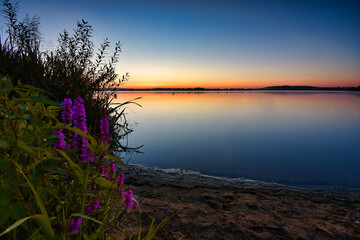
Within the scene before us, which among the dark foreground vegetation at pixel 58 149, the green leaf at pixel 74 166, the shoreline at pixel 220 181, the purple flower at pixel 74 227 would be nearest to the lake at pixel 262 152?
the shoreline at pixel 220 181

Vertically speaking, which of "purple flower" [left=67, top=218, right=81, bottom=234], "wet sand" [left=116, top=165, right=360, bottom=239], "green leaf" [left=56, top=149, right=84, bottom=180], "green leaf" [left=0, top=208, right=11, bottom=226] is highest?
"green leaf" [left=56, top=149, right=84, bottom=180]

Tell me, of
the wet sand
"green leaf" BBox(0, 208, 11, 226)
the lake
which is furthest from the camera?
the lake

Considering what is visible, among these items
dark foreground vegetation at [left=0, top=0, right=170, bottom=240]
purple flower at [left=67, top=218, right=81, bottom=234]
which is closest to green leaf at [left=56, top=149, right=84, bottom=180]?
dark foreground vegetation at [left=0, top=0, right=170, bottom=240]

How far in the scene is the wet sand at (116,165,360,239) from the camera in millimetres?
2486

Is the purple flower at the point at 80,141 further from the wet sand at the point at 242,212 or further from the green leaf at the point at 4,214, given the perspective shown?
the wet sand at the point at 242,212

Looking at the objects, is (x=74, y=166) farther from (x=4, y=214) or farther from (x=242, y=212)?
(x=242, y=212)

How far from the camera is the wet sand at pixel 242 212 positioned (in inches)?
97.9

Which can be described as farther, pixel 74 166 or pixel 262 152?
pixel 262 152

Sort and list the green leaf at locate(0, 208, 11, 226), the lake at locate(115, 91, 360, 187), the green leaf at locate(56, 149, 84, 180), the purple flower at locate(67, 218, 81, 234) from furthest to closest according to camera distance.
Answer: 1. the lake at locate(115, 91, 360, 187)
2. the purple flower at locate(67, 218, 81, 234)
3. the green leaf at locate(56, 149, 84, 180)
4. the green leaf at locate(0, 208, 11, 226)

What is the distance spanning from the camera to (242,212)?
3018 millimetres

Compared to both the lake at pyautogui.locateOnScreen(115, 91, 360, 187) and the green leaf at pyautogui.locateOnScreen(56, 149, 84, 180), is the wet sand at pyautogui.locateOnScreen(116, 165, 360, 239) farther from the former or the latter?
the lake at pyautogui.locateOnScreen(115, 91, 360, 187)

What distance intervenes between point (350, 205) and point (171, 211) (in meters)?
3.33

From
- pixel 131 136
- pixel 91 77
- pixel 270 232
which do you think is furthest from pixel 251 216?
pixel 131 136

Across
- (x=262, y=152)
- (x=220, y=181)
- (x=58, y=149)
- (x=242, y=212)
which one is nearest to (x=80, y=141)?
(x=58, y=149)
